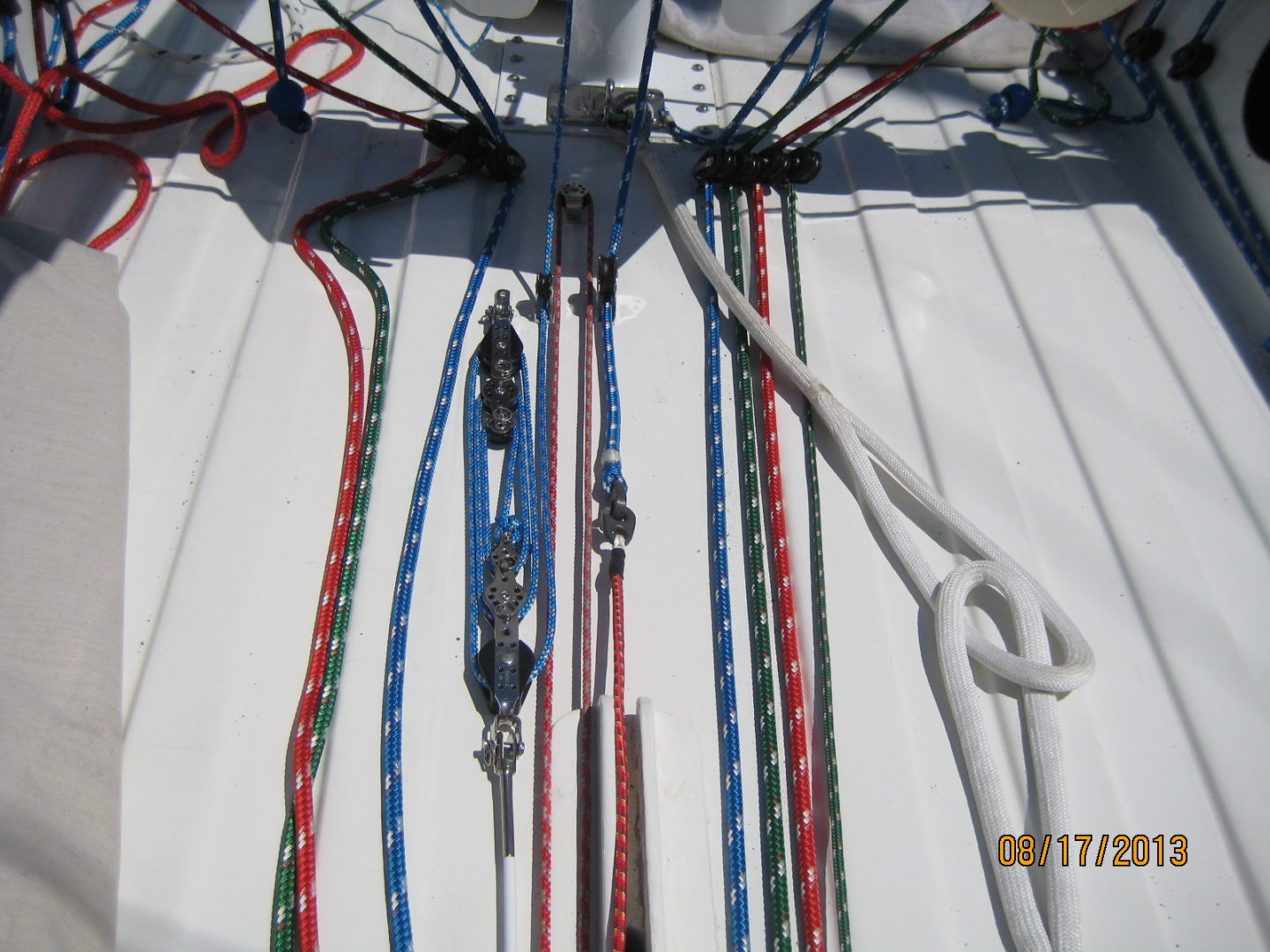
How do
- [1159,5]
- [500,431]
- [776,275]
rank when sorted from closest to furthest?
[500,431] < [776,275] < [1159,5]

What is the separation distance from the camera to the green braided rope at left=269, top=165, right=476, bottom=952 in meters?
0.84

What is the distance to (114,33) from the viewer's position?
5.71 ft

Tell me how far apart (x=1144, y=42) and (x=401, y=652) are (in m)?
2.11

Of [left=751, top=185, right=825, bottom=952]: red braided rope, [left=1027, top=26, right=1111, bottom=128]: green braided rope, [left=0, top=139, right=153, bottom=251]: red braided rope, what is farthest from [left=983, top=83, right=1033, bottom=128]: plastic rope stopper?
[left=0, top=139, right=153, bottom=251]: red braided rope

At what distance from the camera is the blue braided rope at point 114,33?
169 centimetres

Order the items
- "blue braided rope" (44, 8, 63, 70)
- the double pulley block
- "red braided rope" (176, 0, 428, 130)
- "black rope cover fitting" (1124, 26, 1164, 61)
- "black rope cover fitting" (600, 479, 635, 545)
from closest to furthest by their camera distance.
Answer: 1. the double pulley block
2. "black rope cover fitting" (600, 479, 635, 545)
3. "red braided rope" (176, 0, 428, 130)
4. "blue braided rope" (44, 8, 63, 70)
5. "black rope cover fitting" (1124, 26, 1164, 61)

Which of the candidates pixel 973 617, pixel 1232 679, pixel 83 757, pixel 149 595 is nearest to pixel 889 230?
pixel 973 617

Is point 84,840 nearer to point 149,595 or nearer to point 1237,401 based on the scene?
point 149,595

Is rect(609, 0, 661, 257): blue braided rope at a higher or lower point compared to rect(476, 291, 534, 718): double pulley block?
higher

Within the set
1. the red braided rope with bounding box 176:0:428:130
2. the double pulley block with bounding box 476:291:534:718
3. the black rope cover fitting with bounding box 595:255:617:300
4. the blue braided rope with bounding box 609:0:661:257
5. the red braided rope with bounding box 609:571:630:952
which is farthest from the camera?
the red braided rope with bounding box 176:0:428:130

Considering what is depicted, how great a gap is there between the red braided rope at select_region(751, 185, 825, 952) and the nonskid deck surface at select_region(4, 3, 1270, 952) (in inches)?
1.6

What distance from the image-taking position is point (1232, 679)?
110cm

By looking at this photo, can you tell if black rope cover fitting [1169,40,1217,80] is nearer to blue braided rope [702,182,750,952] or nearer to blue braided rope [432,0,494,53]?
blue braided rope [702,182,750,952]

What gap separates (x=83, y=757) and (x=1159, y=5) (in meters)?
2.47
